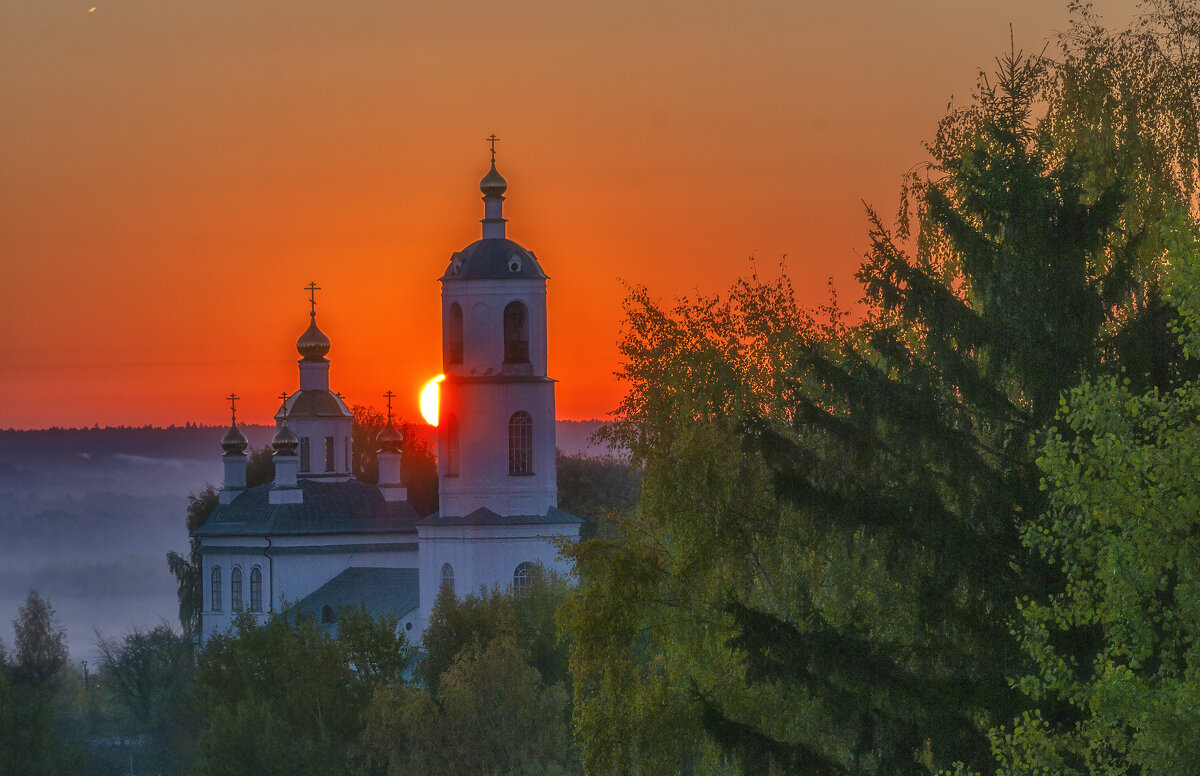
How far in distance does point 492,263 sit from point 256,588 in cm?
1871

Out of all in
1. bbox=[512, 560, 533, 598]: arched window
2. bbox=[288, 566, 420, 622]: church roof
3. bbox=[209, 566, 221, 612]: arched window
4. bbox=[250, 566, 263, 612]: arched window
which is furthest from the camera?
bbox=[209, 566, 221, 612]: arched window

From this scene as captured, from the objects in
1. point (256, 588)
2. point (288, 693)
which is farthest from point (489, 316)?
point (256, 588)

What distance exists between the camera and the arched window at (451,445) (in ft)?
202

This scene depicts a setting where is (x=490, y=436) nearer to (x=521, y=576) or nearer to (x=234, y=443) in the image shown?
(x=521, y=576)

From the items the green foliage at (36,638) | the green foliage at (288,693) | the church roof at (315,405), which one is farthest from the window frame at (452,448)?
the green foliage at (36,638)

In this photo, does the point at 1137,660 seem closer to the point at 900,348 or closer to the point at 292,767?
the point at 900,348

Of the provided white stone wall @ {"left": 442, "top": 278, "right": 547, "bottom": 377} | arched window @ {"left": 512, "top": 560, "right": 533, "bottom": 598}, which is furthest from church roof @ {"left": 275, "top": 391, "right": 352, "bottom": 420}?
arched window @ {"left": 512, "top": 560, "right": 533, "bottom": 598}

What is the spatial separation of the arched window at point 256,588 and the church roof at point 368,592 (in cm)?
212

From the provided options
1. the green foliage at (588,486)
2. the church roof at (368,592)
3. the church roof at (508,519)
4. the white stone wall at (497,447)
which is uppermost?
the green foliage at (588,486)

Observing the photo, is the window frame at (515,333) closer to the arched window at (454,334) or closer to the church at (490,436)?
the church at (490,436)

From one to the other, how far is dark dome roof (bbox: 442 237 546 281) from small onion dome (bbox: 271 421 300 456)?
51.9ft

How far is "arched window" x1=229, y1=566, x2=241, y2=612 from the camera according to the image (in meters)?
75.1

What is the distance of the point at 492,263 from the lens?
61.3 m

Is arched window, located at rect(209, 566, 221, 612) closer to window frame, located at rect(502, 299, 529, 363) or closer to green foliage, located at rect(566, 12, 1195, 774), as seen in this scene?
window frame, located at rect(502, 299, 529, 363)
